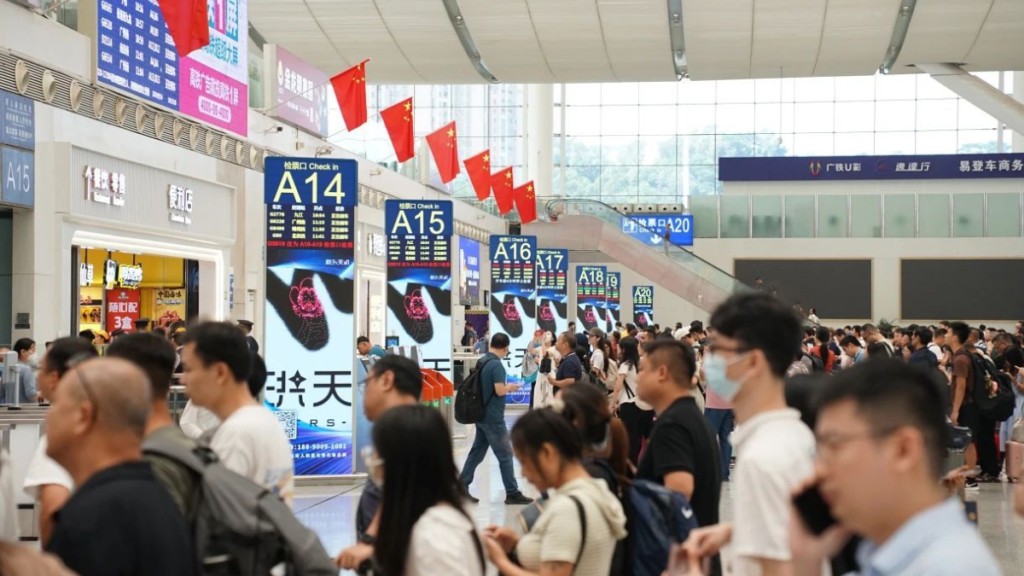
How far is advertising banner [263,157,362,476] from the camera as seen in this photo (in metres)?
13.2

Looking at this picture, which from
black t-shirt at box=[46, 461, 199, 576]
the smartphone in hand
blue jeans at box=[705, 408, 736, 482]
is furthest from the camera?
blue jeans at box=[705, 408, 736, 482]

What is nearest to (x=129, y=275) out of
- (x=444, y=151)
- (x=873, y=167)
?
(x=444, y=151)

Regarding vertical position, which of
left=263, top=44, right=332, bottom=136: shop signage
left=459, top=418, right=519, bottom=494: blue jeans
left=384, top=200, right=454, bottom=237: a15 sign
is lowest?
left=459, top=418, right=519, bottom=494: blue jeans

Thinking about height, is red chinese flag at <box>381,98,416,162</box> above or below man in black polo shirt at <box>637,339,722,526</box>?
above

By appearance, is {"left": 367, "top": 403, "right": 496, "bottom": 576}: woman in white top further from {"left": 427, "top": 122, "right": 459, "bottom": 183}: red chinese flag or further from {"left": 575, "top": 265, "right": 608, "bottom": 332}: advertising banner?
{"left": 575, "top": 265, "right": 608, "bottom": 332}: advertising banner

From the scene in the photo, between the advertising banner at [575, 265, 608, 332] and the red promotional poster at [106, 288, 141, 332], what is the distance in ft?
57.9

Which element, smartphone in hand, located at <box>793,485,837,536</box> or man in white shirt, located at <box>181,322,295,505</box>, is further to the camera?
man in white shirt, located at <box>181,322,295,505</box>

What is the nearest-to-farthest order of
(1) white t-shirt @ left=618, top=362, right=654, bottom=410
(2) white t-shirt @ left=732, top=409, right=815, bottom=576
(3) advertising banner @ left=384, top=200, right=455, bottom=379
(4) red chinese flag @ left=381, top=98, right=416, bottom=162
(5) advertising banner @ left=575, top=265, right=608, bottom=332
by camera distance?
(2) white t-shirt @ left=732, top=409, right=815, bottom=576, (1) white t-shirt @ left=618, top=362, right=654, bottom=410, (3) advertising banner @ left=384, top=200, right=455, bottom=379, (4) red chinese flag @ left=381, top=98, right=416, bottom=162, (5) advertising banner @ left=575, top=265, right=608, bottom=332

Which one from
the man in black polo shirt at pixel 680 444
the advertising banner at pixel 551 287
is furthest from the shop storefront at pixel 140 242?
the man in black polo shirt at pixel 680 444

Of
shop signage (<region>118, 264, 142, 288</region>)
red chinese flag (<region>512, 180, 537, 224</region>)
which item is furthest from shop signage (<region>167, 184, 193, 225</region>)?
red chinese flag (<region>512, 180, 537, 224</region>)

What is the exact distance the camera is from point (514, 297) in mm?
25781

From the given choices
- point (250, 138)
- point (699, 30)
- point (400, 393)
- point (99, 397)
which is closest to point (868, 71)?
point (699, 30)

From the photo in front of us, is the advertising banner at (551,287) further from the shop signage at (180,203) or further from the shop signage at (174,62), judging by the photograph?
the shop signage at (180,203)

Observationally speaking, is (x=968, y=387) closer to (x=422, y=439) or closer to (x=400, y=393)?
(x=400, y=393)
